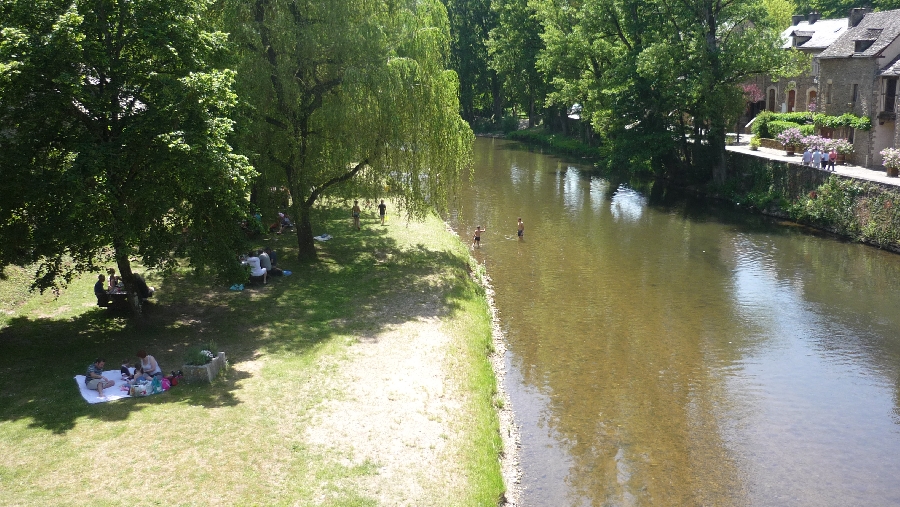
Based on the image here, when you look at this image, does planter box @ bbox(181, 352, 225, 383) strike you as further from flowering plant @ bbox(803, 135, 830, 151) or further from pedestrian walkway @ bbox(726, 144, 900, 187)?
flowering plant @ bbox(803, 135, 830, 151)

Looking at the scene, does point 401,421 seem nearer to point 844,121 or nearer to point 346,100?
point 346,100

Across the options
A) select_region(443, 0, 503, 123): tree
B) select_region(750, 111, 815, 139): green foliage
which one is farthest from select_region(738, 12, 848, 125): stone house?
select_region(443, 0, 503, 123): tree

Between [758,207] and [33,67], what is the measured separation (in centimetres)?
3518

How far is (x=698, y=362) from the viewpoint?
66.9ft

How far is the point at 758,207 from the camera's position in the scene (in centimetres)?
4012

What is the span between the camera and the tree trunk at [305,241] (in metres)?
26.1

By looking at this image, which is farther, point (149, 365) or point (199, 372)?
point (199, 372)

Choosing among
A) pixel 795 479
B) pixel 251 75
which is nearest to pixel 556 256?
pixel 251 75

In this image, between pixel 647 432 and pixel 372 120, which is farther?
pixel 372 120

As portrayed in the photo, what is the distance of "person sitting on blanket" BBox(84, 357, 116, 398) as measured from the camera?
14938mm

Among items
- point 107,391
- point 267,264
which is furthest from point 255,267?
point 107,391

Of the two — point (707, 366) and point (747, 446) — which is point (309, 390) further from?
point (707, 366)

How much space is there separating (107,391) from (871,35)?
144ft

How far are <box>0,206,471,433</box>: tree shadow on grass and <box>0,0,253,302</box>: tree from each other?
6.18ft
